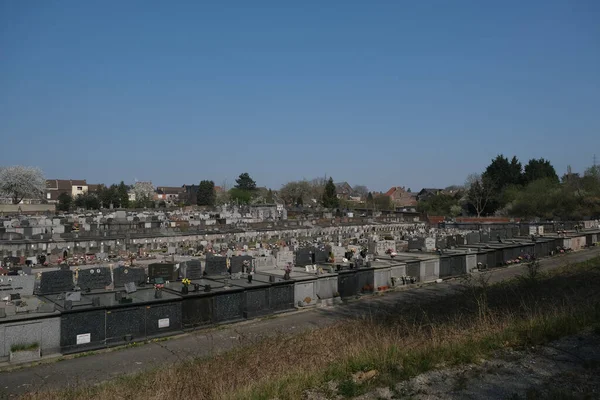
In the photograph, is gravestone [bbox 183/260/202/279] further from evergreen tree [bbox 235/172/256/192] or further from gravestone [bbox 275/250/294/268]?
evergreen tree [bbox 235/172/256/192]

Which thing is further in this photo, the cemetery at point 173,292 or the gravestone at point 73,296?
the gravestone at point 73,296

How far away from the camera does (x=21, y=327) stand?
13.6 meters

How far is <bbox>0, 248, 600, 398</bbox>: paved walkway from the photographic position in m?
11.9

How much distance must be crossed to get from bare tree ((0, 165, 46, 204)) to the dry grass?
102295mm

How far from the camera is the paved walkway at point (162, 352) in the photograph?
38.9 feet

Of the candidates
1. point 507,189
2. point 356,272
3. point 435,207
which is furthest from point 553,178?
point 356,272

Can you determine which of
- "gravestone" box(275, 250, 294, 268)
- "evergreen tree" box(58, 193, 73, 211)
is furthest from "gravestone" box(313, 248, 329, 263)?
"evergreen tree" box(58, 193, 73, 211)

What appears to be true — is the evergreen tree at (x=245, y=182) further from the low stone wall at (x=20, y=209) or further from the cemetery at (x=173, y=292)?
the cemetery at (x=173, y=292)

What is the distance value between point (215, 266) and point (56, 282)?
6597mm

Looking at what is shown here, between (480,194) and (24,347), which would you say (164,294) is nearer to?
(24,347)

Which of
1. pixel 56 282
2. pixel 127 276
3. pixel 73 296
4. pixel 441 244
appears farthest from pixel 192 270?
pixel 441 244

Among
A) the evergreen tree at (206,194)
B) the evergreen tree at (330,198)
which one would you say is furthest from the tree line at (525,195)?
the evergreen tree at (206,194)

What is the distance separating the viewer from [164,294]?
17.0 m

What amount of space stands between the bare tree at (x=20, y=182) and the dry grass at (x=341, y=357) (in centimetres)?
10229
